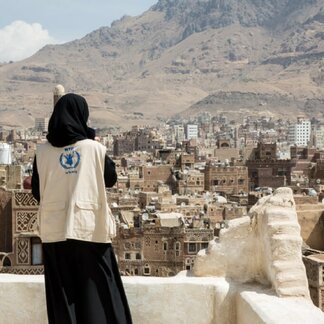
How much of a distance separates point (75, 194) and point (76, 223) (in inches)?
4.9

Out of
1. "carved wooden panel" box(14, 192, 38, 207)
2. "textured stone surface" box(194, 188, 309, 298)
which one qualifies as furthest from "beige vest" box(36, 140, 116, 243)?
"carved wooden panel" box(14, 192, 38, 207)

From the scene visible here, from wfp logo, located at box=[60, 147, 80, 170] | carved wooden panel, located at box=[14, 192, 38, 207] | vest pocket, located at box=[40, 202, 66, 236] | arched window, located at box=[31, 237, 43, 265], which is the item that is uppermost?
wfp logo, located at box=[60, 147, 80, 170]

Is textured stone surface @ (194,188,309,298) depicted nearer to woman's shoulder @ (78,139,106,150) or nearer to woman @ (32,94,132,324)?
woman @ (32,94,132,324)

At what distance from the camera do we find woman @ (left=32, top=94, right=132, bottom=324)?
10.7 feet

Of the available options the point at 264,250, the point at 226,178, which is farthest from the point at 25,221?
the point at 226,178

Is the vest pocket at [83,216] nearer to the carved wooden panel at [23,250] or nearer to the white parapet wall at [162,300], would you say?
the white parapet wall at [162,300]

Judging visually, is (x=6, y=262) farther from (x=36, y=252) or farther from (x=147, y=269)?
(x=147, y=269)

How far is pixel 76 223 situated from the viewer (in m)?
3.26

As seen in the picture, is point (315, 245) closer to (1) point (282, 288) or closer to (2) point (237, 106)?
(1) point (282, 288)

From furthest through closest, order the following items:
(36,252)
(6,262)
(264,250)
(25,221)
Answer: (36,252) < (6,262) < (25,221) < (264,250)

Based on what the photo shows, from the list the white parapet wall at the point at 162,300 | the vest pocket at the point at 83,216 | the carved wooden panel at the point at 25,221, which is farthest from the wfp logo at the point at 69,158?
the carved wooden panel at the point at 25,221

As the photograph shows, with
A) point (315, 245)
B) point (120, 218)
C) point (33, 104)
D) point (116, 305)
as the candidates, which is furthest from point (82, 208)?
point (33, 104)

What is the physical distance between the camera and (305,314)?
321 cm

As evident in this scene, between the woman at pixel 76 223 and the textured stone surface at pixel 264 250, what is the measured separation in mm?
769
